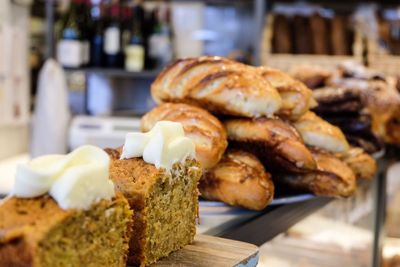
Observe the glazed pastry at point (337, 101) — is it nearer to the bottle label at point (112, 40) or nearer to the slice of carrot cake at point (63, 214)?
the slice of carrot cake at point (63, 214)

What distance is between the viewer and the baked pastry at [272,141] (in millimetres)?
1056

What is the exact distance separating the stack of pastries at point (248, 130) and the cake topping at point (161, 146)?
10.7 inches

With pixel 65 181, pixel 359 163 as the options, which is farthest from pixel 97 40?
pixel 65 181

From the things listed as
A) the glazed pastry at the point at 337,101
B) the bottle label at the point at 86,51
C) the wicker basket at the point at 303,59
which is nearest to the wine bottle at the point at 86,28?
the bottle label at the point at 86,51

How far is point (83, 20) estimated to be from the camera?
3617 millimetres

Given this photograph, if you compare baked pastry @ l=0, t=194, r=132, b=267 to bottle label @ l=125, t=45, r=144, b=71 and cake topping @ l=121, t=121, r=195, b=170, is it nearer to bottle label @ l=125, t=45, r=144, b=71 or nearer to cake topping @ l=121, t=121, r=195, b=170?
cake topping @ l=121, t=121, r=195, b=170

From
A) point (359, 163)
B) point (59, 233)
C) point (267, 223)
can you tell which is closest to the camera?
point (59, 233)

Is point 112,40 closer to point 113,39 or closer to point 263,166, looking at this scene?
point 113,39

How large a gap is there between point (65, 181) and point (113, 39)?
305cm

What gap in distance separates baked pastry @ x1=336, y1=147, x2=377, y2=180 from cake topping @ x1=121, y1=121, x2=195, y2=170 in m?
0.69

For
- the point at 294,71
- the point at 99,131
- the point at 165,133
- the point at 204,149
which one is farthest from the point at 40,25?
the point at 165,133

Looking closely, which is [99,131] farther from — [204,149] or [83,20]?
[204,149]

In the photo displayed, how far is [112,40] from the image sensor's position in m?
3.47

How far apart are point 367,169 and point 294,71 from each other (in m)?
0.56
